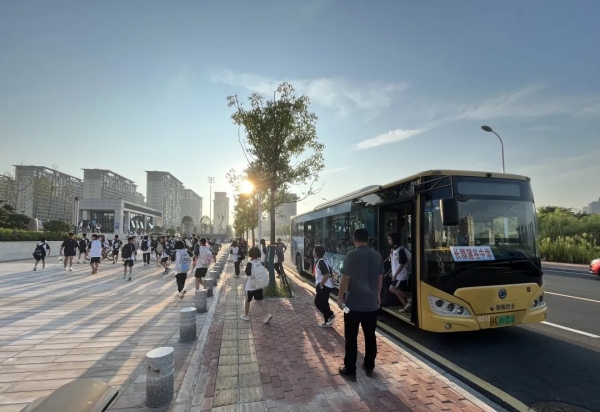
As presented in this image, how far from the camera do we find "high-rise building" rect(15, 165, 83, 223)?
5216 centimetres

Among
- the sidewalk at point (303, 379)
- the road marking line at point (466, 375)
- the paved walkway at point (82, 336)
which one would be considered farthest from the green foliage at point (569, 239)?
the paved walkway at point (82, 336)

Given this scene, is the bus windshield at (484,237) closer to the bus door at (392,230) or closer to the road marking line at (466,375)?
the bus door at (392,230)

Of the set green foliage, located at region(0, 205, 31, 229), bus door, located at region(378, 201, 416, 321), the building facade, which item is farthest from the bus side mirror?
the building facade

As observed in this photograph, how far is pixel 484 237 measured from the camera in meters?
5.59

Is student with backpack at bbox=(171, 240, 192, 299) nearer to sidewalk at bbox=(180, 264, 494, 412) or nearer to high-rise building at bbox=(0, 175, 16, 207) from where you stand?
sidewalk at bbox=(180, 264, 494, 412)

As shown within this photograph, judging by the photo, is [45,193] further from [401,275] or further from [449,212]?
[449,212]

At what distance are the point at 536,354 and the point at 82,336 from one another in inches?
316

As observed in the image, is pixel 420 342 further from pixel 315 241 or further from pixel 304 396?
pixel 315 241

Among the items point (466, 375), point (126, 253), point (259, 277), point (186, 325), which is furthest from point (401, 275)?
point (126, 253)

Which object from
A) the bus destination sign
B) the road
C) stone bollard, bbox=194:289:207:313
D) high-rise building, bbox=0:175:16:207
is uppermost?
high-rise building, bbox=0:175:16:207

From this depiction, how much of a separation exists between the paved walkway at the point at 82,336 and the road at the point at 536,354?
431 cm

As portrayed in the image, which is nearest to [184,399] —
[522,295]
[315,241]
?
[522,295]

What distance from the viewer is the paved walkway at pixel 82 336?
412cm

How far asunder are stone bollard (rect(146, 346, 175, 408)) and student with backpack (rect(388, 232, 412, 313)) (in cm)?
461
